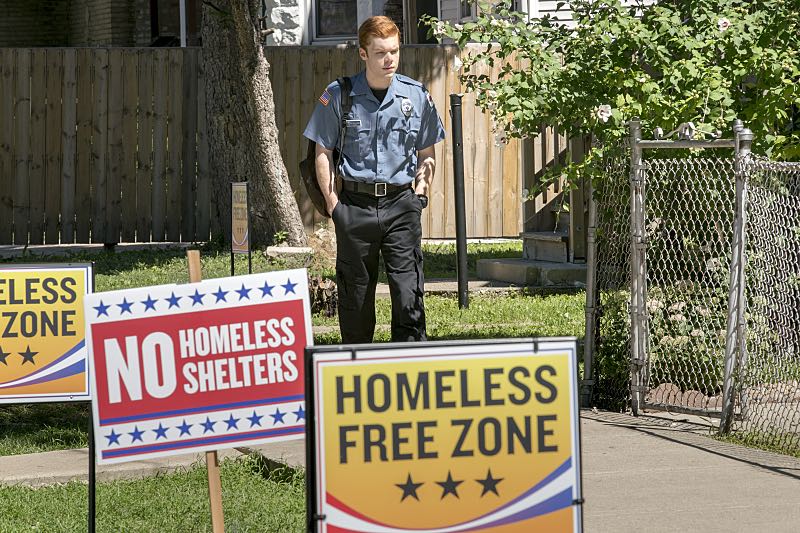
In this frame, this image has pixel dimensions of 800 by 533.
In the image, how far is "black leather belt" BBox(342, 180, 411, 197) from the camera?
716 cm

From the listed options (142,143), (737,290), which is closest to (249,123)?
(142,143)

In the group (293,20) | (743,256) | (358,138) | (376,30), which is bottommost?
(743,256)

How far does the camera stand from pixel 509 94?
7.93m

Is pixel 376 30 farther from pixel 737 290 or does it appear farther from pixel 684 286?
pixel 684 286

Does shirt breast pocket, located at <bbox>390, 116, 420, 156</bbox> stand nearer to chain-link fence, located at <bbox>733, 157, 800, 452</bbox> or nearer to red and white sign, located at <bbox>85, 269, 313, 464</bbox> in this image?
chain-link fence, located at <bbox>733, 157, 800, 452</bbox>

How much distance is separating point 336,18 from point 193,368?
1545 cm

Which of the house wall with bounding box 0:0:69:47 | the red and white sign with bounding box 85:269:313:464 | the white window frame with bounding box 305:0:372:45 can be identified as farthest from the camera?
the house wall with bounding box 0:0:69:47

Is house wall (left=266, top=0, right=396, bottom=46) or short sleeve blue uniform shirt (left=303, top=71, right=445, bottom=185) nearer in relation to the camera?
short sleeve blue uniform shirt (left=303, top=71, right=445, bottom=185)

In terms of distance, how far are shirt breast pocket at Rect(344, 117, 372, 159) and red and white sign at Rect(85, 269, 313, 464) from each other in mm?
2724

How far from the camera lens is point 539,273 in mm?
13156

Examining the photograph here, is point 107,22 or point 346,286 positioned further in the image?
point 107,22

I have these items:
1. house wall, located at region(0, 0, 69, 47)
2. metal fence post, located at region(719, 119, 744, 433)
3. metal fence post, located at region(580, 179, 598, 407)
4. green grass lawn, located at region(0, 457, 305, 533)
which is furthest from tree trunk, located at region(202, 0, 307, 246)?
house wall, located at region(0, 0, 69, 47)

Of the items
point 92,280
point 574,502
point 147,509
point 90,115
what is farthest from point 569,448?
point 90,115

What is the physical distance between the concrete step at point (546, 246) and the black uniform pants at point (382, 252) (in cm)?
605
